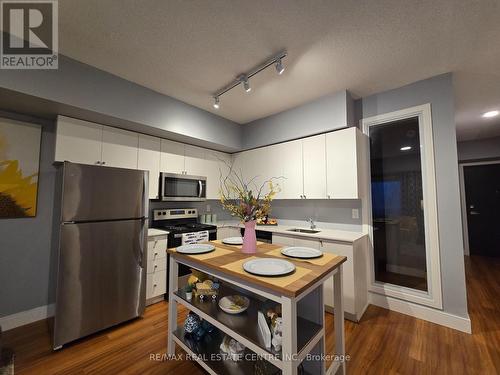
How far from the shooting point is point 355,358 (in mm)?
1729

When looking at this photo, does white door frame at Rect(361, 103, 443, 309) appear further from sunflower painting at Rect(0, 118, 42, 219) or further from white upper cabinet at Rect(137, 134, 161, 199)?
sunflower painting at Rect(0, 118, 42, 219)

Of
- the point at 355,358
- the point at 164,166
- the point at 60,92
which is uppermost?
the point at 60,92

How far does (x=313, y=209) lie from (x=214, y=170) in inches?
70.2

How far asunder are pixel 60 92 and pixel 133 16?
3.41 feet

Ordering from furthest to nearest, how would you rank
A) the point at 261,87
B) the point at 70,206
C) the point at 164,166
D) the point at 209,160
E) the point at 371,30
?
1. the point at 209,160
2. the point at 164,166
3. the point at 261,87
4. the point at 70,206
5. the point at 371,30

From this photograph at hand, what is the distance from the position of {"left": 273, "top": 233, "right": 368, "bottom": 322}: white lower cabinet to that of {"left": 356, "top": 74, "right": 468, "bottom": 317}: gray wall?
0.75 metres

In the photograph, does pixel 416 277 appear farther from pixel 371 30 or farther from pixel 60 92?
pixel 60 92

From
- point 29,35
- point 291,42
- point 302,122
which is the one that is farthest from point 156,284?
point 291,42

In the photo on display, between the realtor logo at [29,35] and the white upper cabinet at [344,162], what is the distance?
2.82 meters

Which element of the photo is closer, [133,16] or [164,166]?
[133,16]

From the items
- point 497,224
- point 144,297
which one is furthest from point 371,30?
point 497,224

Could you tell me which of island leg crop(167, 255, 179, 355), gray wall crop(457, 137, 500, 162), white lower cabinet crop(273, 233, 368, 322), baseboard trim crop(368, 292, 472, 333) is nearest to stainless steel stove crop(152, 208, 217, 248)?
island leg crop(167, 255, 179, 355)

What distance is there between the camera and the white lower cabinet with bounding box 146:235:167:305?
2521mm

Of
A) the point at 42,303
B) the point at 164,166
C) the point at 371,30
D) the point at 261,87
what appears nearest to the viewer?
the point at 371,30
